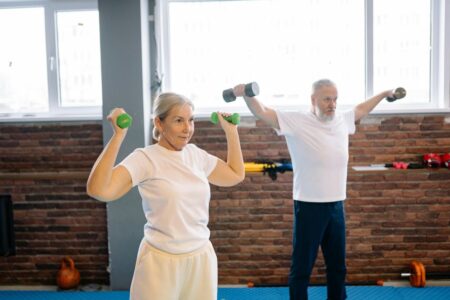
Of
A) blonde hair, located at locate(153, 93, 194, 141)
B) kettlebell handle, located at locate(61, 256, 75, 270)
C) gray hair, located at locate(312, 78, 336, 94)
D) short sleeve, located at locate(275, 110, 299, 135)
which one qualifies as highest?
gray hair, located at locate(312, 78, 336, 94)

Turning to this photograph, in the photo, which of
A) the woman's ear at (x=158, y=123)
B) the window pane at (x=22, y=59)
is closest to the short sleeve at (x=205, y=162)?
the woman's ear at (x=158, y=123)

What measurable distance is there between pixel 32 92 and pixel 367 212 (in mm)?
3071

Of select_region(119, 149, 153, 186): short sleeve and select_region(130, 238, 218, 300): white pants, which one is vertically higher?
select_region(119, 149, 153, 186): short sleeve

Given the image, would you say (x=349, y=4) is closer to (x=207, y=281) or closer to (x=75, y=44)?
(x=75, y=44)

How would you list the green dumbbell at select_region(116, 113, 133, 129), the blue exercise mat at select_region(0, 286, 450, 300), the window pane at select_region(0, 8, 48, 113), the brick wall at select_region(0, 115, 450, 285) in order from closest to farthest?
the green dumbbell at select_region(116, 113, 133, 129)
the blue exercise mat at select_region(0, 286, 450, 300)
the brick wall at select_region(0, 115, 450, 285)
the window pane at select_region(0, 8, 48, 113)

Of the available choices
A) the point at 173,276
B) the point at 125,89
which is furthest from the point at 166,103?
the point at 125,89

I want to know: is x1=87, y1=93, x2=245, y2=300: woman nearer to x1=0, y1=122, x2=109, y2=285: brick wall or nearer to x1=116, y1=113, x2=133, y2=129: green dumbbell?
x1=116, y1=113, x2=133, y2=129: green dumbbell

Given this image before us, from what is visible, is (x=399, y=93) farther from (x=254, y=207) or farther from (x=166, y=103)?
(x=166, y=103)

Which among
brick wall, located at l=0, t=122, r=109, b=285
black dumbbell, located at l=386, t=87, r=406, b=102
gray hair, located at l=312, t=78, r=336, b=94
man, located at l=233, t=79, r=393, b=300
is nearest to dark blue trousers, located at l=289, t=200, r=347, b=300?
man, located at l=233, t=79, r=393, b=300

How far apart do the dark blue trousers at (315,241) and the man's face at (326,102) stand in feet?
1.84

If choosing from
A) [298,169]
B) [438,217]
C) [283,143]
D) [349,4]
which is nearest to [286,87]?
[283,143]

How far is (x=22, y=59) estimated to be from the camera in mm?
3893

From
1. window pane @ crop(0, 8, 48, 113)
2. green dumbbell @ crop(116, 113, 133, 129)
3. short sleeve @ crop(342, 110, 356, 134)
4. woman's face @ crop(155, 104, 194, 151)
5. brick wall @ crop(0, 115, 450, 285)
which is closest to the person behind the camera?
green dumbbell @ crop(116, 113, 133, 129)

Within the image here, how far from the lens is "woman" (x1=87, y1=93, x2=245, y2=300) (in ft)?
5.28
